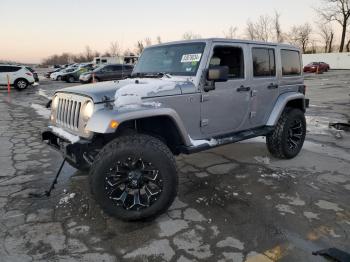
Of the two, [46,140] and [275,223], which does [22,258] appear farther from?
[275,223]

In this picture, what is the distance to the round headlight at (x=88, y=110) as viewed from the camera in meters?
3.54

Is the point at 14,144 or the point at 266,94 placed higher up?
the point at 266,94

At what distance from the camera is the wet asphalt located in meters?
3.09

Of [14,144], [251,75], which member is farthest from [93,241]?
[14,144]

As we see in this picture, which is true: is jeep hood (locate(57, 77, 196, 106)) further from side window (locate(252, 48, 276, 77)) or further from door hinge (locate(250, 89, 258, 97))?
side window (locate(252, 48, 276, 77))

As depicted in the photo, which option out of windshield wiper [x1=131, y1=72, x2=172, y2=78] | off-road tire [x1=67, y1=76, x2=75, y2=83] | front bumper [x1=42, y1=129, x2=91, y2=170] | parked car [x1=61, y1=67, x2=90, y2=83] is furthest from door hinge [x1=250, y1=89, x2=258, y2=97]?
off-road tire [x1=67, y1=76, x2=75, y2=83]

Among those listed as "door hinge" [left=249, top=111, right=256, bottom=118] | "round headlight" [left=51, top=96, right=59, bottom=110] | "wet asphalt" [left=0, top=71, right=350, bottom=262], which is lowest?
"wet asphalt" [left=0, top=71, right=350, bottom=262]

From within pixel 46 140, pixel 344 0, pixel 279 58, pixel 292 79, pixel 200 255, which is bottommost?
pixel 200 255

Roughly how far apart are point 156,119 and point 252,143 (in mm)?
3431

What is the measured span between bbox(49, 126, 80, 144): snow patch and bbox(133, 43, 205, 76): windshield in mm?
1458

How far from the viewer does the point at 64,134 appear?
3.95m

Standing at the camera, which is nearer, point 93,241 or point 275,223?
point 93,241

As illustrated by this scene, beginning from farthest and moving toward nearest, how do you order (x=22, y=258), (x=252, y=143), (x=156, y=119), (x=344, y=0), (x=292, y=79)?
1. (x=344, y=0)
2. (x=252, y=143)
3. (x=292, y=79)
4. (x=156, y=119)
5. (x=22, y=258)

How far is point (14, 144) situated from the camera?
7.07 m
